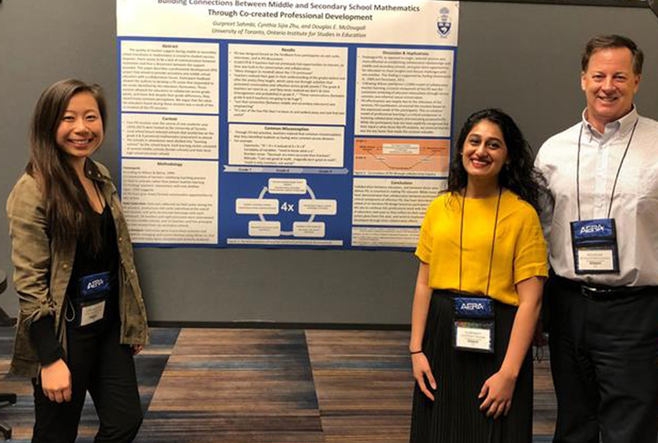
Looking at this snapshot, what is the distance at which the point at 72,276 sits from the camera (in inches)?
68.9

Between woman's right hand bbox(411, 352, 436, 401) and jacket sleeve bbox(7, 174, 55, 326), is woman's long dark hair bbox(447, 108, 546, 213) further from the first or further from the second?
jacket sleeve bbox(7, 174, 55, 326)

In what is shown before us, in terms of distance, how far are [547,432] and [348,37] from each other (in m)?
1.98

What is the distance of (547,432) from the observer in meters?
2.89

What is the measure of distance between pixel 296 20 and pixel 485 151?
0.80 meters

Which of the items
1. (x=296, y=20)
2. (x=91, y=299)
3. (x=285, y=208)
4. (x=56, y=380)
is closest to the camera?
(x=56, y=380)

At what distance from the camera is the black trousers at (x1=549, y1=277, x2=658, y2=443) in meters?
1.81

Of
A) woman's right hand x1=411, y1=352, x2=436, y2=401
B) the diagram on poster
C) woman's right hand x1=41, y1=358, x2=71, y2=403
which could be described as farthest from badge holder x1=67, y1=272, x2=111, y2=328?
woman's right hand x1=411, y1=352, x2=436, y2=401

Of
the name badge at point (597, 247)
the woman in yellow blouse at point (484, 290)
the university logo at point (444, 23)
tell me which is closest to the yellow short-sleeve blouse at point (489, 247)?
the woman in yellow blouse at point (484, 290)

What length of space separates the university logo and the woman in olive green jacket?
3.61 feet

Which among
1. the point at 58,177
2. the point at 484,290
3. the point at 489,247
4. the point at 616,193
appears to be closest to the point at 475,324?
the point at 484,290

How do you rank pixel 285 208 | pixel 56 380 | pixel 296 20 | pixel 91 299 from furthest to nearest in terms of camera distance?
pixel 285 208
pixel 296 20
pixel 91 299
pixel 56 380

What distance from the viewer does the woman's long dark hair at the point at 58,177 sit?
5.50ft

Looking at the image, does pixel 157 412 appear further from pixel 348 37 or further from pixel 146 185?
pixel 348 37

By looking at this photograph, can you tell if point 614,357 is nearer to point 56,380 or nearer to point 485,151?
point 485,151
